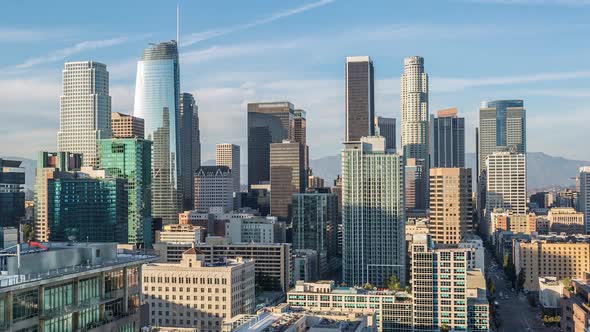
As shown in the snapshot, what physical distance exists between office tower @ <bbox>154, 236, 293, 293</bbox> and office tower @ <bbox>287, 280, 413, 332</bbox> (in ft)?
125

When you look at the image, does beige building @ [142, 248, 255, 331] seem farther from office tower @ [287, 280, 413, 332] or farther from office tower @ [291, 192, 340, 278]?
office tower @ [291, 192, 340, 278]

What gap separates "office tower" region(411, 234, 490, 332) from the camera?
10671 centimetres

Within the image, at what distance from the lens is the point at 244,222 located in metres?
198

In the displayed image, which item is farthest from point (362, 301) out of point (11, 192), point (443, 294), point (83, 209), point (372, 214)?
point (11, 192)

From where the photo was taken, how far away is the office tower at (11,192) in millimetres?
172250

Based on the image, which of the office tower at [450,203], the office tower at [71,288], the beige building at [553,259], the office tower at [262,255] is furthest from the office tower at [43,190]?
the office tower at [71,288]

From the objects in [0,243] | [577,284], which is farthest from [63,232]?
[0,243]

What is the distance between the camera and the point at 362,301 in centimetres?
10725

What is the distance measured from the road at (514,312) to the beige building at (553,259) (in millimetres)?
7605

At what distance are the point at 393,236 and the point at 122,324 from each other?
130 m

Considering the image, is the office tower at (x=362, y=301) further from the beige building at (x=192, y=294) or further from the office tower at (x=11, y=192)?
the office tower at (x=11, y=192)

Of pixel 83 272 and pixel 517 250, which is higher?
pixel 83 272

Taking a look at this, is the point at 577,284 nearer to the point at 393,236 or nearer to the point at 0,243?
the point at 393,236

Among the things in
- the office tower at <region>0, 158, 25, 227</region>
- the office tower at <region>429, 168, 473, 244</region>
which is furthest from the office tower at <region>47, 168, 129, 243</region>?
the office tower at <region>429, 168, 473, 244</region>
